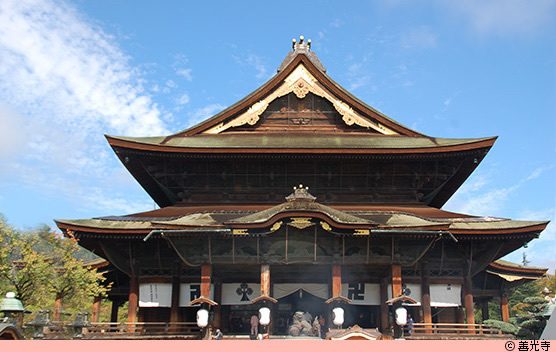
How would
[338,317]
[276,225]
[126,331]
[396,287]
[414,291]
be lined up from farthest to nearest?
1. [414,291]
2. [126,331]
3. [396,287]
4. [276,225]
5. [338,317]

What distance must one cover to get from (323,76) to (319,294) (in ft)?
35.3

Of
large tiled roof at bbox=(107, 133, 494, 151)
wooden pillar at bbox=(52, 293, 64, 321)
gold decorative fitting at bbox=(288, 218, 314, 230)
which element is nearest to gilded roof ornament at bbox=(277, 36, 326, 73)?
large tiled roof at bbox=(107, 133, 494, 151)

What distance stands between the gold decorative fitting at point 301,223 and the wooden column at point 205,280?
358 cm

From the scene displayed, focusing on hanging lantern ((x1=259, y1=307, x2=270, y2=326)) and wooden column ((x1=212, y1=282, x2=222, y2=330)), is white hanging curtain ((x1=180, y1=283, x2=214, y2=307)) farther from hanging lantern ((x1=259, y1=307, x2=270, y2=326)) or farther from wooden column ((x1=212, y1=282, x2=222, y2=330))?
hanging lantern ((x1=259, y1=307, x2=270, y2=326))

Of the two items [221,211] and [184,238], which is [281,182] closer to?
[221,211]

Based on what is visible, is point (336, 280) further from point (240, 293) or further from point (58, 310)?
point (58, 310)

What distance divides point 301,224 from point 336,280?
2.43 metres

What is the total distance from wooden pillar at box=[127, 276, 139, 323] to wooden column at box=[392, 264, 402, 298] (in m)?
10.2

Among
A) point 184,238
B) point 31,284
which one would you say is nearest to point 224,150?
point 184,238

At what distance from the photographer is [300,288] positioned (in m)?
18.0

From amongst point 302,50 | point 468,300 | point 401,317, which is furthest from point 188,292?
point 302,50

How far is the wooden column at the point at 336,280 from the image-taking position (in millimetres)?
15519

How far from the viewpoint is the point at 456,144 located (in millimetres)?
18516

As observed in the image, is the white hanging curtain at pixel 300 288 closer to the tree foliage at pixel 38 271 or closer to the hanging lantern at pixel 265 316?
the hanging lantern at pixel 265 316
